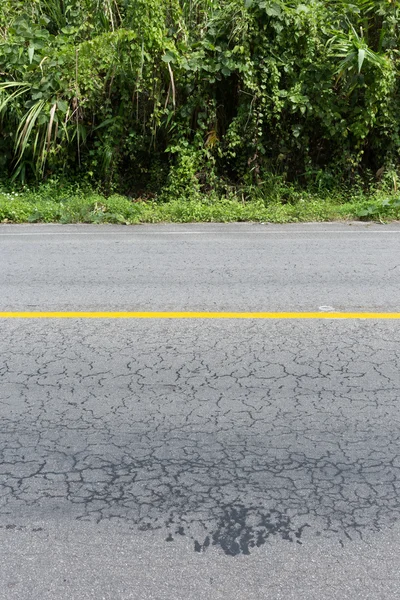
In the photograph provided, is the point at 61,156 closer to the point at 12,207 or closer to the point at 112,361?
the point at 12,207

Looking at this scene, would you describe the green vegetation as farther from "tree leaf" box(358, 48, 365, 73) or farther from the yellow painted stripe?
the yellow painted stripe

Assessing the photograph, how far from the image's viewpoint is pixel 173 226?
10.4 meters


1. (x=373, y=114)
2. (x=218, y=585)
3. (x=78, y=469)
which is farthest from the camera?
(x=373, y=114)

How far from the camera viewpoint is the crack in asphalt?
3.61m

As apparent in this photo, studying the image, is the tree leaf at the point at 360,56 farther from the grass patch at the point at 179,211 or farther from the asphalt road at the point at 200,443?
the asphalt road at the point at 200,443

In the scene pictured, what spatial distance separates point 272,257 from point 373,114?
175 inches

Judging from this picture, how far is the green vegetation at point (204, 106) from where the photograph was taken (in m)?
11.5

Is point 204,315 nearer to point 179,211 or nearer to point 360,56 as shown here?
point 179,211

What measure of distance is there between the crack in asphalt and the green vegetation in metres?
5.55

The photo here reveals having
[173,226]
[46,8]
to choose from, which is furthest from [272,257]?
[46,8]

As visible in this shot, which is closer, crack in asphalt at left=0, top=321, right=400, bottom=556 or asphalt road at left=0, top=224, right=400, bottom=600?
asphalt road at left=0, top=224, right=400, bottom=600

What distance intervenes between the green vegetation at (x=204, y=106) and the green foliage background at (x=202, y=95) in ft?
0.07

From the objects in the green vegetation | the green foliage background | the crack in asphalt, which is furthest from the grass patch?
the crack in asphalt

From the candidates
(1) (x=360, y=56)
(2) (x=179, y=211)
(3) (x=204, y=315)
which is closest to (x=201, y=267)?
(3) (x=204, y=315)
